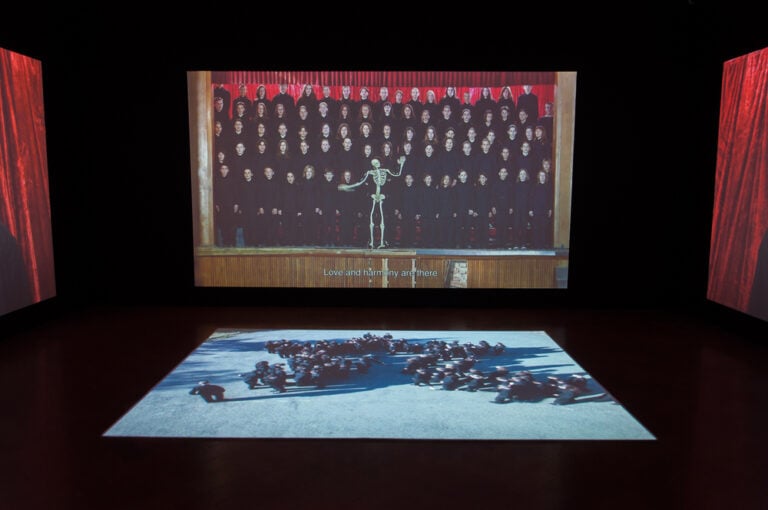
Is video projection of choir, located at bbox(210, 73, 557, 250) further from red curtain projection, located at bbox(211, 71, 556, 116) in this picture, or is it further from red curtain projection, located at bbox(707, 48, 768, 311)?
red curtain projection, located at bbox(707, 48, 768, 311)

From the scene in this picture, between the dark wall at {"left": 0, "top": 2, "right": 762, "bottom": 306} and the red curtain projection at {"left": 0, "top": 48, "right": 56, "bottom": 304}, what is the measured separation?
221 mm

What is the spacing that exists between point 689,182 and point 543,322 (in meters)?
1.97

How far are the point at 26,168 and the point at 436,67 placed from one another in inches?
141

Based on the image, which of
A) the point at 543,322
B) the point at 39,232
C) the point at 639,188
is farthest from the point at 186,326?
Answer: the point at 639,188

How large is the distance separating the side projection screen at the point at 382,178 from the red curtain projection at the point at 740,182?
126 cm

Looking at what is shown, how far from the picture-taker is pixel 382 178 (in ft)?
19.1

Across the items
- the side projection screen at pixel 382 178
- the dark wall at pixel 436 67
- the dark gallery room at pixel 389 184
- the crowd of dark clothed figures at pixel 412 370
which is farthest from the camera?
the side projection screen at pixel 382 178

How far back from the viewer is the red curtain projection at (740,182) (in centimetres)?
468

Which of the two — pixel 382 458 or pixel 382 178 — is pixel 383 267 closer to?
pixel 382 178

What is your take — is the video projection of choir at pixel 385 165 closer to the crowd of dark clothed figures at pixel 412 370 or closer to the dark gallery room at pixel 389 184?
the dark gallery room at pixel 389 184

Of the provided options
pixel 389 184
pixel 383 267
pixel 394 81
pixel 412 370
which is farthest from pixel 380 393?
pixel 394 81

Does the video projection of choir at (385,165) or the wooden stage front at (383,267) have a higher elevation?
the video projection of choir at (385,165)

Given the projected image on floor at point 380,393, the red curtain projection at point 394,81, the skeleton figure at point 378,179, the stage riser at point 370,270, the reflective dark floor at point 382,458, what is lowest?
the reflective dark floor at point 382,458

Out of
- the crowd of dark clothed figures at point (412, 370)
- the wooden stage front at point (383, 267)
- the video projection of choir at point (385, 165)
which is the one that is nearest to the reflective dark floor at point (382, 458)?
the crowd of dark clothed figures at point (412, 370)
